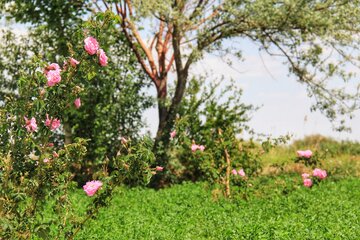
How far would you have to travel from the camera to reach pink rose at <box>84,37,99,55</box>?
5.55 metres

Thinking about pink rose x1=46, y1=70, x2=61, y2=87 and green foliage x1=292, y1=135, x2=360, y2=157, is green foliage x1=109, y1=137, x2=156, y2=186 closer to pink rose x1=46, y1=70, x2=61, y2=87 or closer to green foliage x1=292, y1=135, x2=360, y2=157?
pink rose x1=46, y1=70, x2=61, y2=87

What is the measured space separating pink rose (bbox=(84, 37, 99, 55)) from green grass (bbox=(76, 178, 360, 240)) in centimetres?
166

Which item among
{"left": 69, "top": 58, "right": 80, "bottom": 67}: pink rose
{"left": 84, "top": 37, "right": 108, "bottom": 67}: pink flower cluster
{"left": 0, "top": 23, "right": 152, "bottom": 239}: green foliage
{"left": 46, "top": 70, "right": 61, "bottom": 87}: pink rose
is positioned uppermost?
{"left": 84, "top": 37, "right": 108, "bottom": 67}: pink flower cluster

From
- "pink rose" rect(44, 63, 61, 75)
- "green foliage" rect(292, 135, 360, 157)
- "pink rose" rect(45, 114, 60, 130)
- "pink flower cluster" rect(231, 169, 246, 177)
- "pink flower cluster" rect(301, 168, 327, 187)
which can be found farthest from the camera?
"green foliage" rect(292, 135, 360, 157)

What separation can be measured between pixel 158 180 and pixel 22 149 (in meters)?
9.66

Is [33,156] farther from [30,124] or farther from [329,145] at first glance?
[329,145]

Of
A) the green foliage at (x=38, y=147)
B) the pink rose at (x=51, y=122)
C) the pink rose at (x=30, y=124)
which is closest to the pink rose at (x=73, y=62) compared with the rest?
the green foliage at (x=38, y=147)

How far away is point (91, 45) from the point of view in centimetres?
557

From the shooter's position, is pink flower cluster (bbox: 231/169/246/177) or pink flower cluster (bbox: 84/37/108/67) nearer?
pink flower cluster (bbox: 84/37/108/67)

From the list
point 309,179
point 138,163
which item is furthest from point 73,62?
point 309,179

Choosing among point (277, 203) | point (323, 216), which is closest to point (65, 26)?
point (277, 203)

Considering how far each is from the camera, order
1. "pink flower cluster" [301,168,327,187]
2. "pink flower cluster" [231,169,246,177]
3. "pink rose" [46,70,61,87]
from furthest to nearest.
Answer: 1. "pink flower cluster" [301,168,327,187]
2. "pink flower cluster" [231,169,246,177]
3. "pink rose" [46,70,61,87]

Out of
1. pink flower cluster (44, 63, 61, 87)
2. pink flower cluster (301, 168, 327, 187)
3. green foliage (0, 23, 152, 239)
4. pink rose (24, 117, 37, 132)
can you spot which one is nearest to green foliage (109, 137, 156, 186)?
green foliage (0, 23, 152, 239)

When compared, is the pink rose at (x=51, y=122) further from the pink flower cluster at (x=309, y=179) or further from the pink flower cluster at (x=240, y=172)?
the pink flower cluster at (x=309, y=179)
